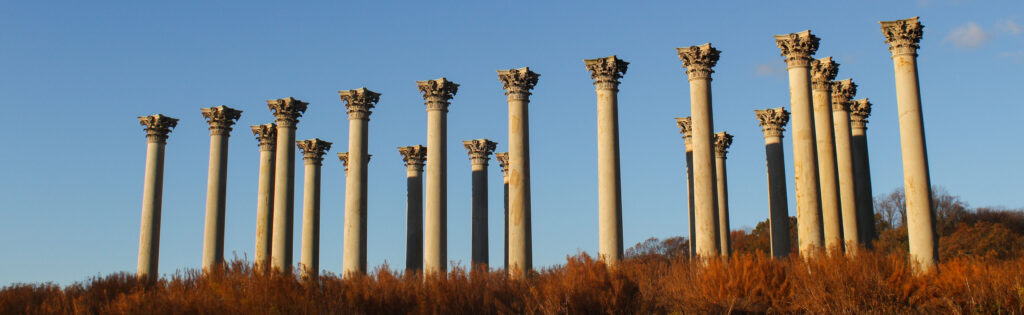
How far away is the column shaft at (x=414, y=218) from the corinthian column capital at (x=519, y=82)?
987cm

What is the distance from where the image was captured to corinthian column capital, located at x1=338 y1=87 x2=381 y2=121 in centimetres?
4412

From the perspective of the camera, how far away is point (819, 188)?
35000mm

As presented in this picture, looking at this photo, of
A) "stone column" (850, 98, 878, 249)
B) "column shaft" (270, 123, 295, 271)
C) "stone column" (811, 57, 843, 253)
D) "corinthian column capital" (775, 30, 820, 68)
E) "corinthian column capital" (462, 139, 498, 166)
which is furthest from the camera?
"corinthian column capital" (462, 139, 498, 166)

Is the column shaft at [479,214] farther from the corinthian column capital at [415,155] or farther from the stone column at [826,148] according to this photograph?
the stone column at [826,148]

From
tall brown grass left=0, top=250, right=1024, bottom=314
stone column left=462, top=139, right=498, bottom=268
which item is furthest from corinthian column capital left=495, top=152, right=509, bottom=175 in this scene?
tall brown grass left=0, top=250, right=1024, bottom=314

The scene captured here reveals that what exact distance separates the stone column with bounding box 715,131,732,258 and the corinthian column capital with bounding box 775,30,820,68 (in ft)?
23.7

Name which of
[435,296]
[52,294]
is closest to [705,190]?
[435,296]

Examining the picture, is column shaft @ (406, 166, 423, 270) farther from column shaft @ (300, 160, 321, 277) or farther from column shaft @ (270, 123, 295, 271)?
column shaft @ (270, 123, 295, 271)

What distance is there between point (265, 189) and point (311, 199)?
245cm

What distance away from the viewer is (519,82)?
130 ft

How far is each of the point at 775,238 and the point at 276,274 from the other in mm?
21308

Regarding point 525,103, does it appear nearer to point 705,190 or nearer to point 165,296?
point 705,190

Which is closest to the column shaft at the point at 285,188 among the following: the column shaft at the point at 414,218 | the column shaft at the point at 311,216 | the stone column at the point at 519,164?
the column shaft at the point at 311,216

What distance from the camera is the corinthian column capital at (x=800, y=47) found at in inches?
1395
